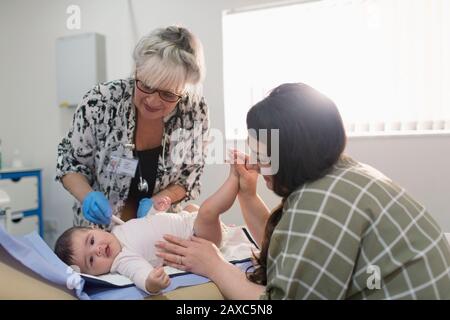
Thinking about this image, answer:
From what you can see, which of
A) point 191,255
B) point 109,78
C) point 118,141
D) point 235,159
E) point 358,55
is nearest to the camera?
point 191,255

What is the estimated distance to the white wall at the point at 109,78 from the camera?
87.7 inches

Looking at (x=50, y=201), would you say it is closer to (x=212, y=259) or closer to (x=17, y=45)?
(x=17, y=45)

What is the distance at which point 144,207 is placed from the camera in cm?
158

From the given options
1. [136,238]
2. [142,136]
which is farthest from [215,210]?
[142,136]

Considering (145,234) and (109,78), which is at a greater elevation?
(109,78)

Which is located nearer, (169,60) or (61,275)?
(61,275)

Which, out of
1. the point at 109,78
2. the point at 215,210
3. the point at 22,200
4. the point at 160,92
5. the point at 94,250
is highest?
the point at 109,78

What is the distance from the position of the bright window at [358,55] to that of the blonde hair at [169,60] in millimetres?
1010

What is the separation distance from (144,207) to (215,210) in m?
0.38

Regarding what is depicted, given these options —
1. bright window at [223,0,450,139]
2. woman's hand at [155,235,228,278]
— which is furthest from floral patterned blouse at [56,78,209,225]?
bright window at [223,0,450,139]

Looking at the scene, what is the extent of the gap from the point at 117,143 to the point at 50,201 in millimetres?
2089

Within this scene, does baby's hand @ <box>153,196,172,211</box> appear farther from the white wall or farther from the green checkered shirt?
the white wall

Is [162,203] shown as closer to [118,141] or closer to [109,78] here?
[118,141]

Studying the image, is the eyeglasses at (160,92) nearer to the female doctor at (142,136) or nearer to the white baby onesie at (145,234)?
the female doctor at (142,136)
